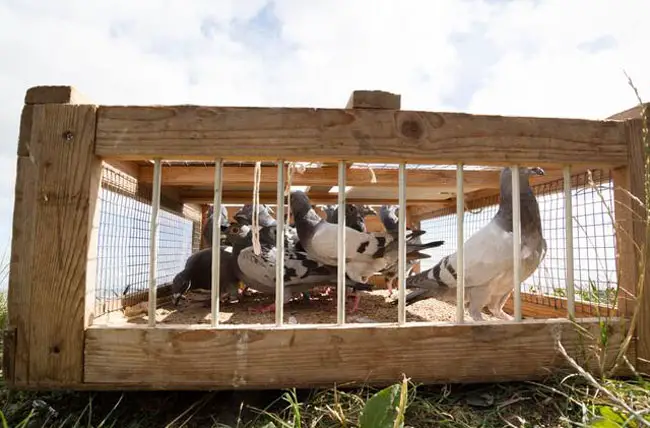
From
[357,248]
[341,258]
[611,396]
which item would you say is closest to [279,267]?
[341,258]

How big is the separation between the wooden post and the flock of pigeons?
94 cm

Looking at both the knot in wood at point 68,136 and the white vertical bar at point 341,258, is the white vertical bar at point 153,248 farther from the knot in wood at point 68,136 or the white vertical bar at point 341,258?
the white vertical bar at point 341,258

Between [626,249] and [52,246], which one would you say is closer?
[52,246]

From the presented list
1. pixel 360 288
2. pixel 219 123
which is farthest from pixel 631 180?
pixel 360 288

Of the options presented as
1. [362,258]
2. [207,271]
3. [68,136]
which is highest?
[68,136]

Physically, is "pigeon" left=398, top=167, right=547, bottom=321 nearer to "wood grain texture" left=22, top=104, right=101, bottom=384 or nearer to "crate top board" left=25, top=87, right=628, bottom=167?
"crate top board" left=25, top=87, right=628, bottom=167

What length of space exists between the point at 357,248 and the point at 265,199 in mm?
1333

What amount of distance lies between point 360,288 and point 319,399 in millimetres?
1375

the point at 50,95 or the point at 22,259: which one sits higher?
the point at 50,95

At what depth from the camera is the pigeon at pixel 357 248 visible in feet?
8.55

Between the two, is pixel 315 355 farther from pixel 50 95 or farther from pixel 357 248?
pixel 357 248

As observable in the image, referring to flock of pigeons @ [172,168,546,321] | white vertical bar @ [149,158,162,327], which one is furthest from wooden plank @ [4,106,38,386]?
flock of pigeons @ [172,168,546,321]

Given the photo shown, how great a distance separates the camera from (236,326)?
1217 millimetres

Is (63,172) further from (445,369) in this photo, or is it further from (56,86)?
(445,369)
